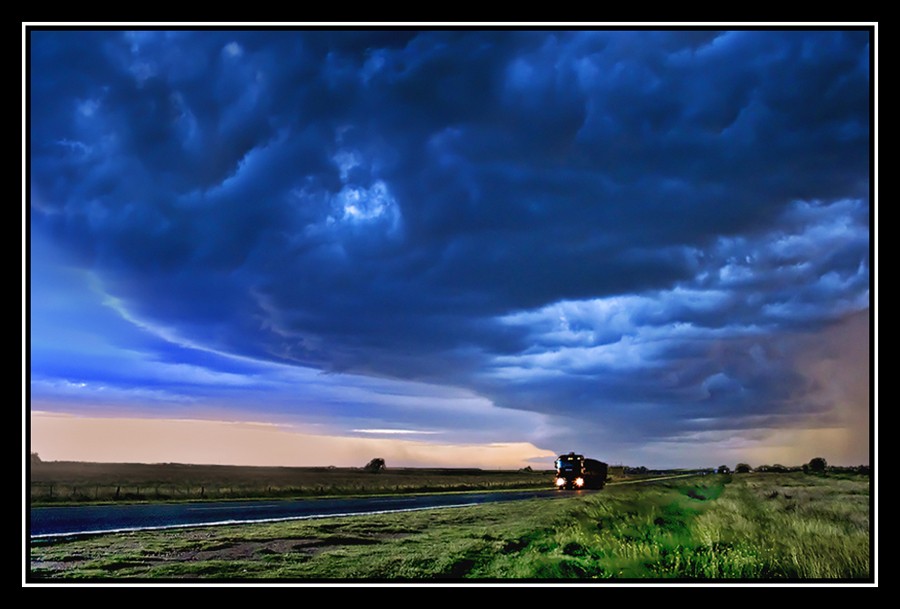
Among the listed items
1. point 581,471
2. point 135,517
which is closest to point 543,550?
point 135,517

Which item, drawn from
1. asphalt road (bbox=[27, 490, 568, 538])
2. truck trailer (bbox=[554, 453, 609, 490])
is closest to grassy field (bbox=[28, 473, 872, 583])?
asphalt road (bbox=[27, 490, 568, 538])

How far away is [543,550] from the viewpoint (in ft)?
73.7

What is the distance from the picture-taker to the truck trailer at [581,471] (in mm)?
76438

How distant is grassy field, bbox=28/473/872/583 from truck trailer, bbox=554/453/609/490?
45.7 meters

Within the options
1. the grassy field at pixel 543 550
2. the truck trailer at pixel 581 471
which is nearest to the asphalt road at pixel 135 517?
the grassy field at pixel 543 550

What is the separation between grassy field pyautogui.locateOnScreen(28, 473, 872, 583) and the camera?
1911 centimetres

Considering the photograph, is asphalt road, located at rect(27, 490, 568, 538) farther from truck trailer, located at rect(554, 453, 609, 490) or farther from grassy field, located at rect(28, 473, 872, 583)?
truck trailer, located at rect(554, 453, 609, 490)

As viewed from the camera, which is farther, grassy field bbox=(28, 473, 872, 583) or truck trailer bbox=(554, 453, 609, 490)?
truck trailer bbox=(554, 453, 609, 490)

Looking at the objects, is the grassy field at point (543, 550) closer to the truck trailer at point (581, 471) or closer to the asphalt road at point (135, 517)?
the asphalt road at point (135, 517)

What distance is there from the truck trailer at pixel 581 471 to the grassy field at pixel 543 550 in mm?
45705

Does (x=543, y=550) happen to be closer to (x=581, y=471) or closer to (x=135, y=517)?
(x=135, y=517)

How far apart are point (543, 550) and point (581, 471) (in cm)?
5642
